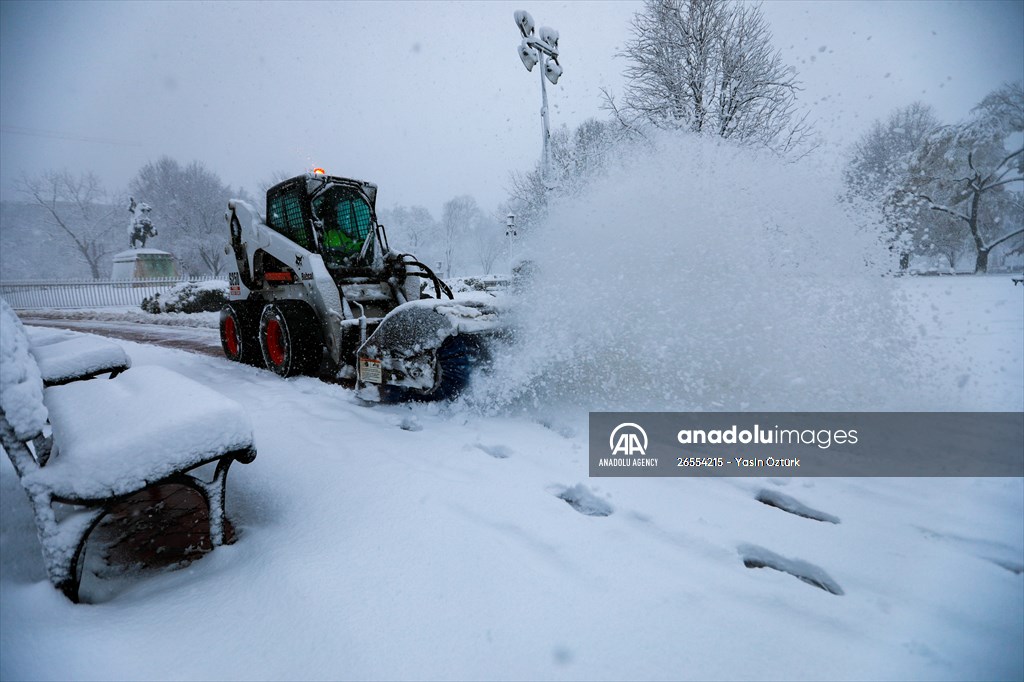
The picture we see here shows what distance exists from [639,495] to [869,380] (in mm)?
2455

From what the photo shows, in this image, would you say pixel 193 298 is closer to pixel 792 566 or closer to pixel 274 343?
pixel 274 343

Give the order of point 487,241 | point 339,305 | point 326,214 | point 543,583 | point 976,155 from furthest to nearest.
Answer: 1. point 487,241
2. point 976,155
3. point 326,214
4. point 339,305
5. point 543,583

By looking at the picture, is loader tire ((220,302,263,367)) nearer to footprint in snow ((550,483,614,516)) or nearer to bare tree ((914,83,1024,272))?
footprint in snow ((550,483,614,516))

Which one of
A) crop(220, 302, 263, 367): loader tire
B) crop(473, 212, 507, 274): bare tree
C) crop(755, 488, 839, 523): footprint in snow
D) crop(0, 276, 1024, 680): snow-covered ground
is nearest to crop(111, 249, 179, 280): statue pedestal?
crop(220, 302, 263, 367): loader tire

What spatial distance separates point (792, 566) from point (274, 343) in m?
5.67

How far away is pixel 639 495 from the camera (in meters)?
2.39

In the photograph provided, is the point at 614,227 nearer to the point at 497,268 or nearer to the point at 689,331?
the point at 689,331

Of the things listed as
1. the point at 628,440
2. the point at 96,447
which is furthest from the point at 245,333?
the point at 628,440

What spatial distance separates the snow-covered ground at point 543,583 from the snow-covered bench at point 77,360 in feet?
2.52

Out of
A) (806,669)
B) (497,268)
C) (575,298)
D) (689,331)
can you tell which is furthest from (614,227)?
(497,268)

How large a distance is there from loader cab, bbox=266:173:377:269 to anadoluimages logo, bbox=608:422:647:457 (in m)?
4.21

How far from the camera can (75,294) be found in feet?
71.7

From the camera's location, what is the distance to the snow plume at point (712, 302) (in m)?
3.38

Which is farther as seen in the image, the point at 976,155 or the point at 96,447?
the point at 976,155
